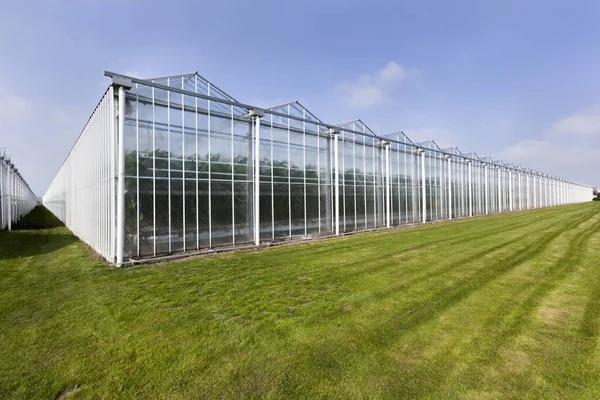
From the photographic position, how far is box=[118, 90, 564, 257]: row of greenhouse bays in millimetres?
10852

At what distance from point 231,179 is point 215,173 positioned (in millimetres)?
796

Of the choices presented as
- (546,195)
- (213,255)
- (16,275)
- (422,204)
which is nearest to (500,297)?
(213,255)

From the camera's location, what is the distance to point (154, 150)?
1112cm

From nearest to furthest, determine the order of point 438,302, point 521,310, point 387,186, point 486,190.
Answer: point 521,310 < point 438,302 < point 387,186 < point 486,190

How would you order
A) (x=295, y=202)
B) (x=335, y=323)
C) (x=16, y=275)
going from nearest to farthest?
(x=335, y=323)
(x=16, y=275)
(x=295, y=202)

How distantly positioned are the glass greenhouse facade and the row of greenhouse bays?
0.14 ft

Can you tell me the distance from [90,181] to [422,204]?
22.7 metres

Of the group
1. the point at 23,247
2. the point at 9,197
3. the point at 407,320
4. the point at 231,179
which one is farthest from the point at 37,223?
the point at 407,320

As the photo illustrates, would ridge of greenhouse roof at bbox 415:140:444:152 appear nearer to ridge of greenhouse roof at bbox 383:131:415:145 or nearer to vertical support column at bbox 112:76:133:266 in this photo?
ridge of greenhouse roof at bbox 383:131:415:145

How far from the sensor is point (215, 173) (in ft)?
41.4

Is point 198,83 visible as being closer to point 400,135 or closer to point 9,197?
point 400,135

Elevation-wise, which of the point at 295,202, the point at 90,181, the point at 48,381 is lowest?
the point at 48,381

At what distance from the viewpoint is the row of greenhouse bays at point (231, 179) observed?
1085cm

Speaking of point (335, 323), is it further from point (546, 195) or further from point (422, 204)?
point (546, 195)
